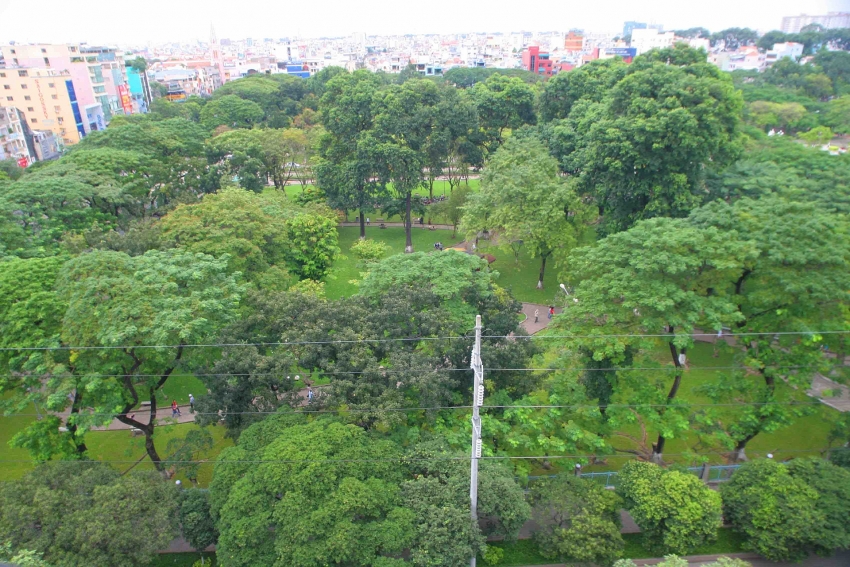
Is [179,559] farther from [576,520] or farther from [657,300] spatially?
[657,300]

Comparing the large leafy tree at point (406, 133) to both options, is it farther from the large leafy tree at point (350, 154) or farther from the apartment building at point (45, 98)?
the apartment building at point (45, 98)

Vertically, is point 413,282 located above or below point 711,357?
above

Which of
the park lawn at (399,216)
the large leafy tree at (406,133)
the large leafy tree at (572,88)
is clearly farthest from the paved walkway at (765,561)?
the large leafy tree at (572,88)

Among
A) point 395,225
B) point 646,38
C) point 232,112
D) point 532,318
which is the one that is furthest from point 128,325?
point 646,38

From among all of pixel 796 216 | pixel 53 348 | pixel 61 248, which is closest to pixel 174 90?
→ pixel 61 248

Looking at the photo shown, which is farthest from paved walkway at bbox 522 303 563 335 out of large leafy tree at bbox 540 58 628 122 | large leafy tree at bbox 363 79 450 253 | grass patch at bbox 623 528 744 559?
large leafy tree at bbox 540 58 628 122

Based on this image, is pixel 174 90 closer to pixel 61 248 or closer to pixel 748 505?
pixel 61 248
